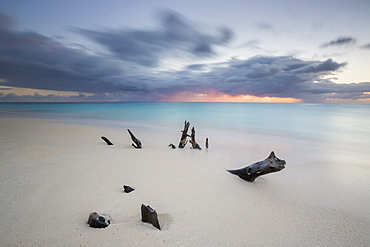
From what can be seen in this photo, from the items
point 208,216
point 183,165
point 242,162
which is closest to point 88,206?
point 208,216

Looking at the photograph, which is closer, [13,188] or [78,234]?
[78,234]

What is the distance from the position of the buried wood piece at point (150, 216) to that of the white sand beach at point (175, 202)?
68 mm

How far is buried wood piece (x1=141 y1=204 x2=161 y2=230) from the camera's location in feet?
8.78

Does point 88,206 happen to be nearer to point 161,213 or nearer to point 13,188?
point 161,213

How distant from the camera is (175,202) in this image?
3494 millimetres

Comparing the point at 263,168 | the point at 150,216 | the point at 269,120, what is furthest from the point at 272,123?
the point at 150,216

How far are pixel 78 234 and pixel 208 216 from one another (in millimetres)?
1902

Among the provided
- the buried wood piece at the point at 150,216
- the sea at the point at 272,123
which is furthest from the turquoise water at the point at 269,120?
the buried wood piece at the point at 150,216

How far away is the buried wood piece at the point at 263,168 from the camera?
165 inches

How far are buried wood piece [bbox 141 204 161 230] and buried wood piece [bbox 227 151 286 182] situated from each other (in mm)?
2728

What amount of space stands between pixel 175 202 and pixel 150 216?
86 cm

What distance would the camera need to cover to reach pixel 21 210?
2.95 metres

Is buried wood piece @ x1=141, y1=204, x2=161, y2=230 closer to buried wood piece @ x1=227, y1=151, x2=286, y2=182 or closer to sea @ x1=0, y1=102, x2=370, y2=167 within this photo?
buried wood piece @ x1=227, y1=151, x2=286, y2=182

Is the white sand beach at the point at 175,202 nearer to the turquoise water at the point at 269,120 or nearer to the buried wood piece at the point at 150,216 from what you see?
the buried wood piece at the point at 150,216
